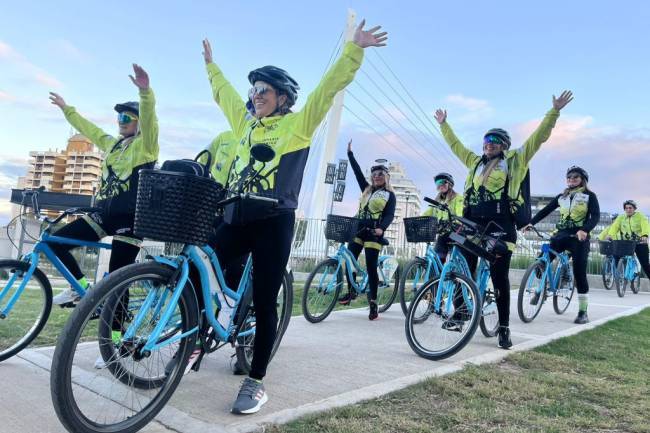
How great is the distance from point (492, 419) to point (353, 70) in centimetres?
205

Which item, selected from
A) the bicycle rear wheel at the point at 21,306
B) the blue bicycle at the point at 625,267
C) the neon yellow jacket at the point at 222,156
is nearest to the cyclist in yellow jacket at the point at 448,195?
the neon yellow jacket at the point at 222,156

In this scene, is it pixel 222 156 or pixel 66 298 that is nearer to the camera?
pixel 66 298

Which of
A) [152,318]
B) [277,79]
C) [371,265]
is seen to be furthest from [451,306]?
[152,318]

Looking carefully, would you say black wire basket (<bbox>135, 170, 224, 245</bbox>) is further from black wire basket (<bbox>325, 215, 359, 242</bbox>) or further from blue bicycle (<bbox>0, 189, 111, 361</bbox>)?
black wire basket (<bbox>325, 215, 359, 242</bbox>)

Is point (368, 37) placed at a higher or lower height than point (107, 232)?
higher

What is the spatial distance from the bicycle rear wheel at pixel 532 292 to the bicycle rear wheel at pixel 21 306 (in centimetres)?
535

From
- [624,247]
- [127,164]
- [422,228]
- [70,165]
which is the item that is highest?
[70,165]

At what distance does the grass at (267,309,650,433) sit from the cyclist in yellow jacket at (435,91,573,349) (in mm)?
694

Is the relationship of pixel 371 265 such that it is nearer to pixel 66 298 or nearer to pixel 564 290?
pixel 564 290

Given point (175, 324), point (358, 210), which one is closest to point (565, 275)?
point (358, 210)

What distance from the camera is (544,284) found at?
6.91 metres

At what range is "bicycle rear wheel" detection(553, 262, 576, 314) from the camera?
7.39 m

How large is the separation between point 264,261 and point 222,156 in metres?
1.66

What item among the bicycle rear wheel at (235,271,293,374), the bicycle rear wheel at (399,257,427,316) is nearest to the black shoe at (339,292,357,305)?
the bicycle rear wheel at (399,257,427,316)
